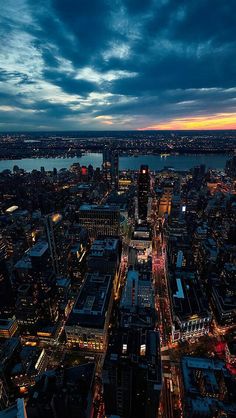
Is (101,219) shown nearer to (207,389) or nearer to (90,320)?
(90,320)

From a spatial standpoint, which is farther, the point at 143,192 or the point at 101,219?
the point at 143,192

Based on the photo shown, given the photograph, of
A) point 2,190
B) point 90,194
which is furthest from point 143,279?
point 2,190

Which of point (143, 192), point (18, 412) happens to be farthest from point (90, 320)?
point (143, 192)

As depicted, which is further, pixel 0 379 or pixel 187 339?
pixel 187 339

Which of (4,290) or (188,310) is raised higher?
(188,310)

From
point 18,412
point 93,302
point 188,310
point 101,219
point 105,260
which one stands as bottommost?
point 188,310

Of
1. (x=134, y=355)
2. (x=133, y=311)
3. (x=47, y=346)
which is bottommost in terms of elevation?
(x=47, y=346)

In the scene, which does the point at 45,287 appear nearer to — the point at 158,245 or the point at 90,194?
the point at 158,245
